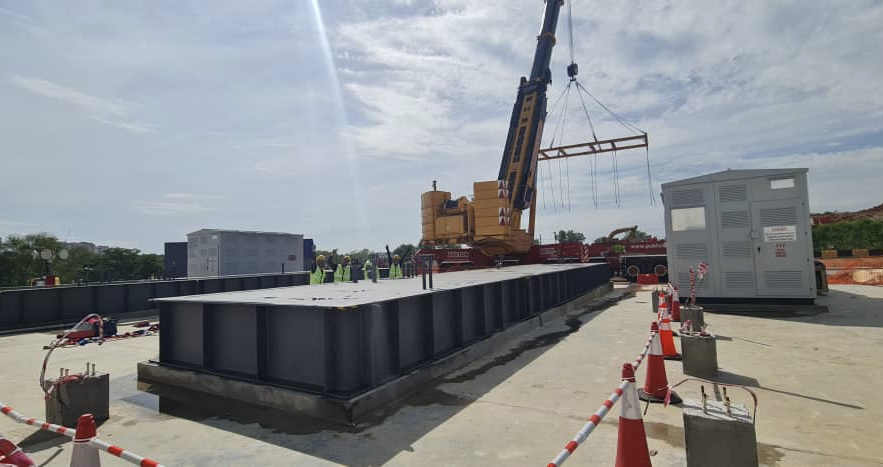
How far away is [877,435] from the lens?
422cm

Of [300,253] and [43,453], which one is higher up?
[300,253]

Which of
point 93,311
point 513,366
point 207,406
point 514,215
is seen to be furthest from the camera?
point 514,215

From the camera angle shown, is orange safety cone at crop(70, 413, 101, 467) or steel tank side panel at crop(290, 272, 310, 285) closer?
orange safety cone at crop(70, 413, 101, 467)

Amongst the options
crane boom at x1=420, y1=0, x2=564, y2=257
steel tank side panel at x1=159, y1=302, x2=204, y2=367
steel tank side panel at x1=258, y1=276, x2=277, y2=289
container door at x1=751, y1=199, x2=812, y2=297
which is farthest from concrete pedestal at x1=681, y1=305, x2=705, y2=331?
steel tank side panel at x1=258, y1=276, x2=277, y2=289

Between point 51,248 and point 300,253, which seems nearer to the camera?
point 300,253

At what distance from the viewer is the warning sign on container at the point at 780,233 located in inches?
458

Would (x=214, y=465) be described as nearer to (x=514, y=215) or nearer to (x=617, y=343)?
(x=617, y=343)

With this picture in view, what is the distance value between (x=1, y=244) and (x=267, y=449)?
69.3 metres

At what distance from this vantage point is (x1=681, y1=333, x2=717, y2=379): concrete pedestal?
6.31 metres

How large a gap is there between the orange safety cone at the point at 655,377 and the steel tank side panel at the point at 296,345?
4224mm

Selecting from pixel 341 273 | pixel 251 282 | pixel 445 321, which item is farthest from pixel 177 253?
pixel 445 321

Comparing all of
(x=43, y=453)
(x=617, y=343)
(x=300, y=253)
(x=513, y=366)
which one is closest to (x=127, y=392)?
(x=43, y=453)

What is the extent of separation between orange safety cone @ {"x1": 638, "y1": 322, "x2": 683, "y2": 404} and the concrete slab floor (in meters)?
0.29

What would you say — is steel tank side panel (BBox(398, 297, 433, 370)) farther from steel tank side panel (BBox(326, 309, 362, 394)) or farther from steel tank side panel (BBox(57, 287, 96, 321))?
steel tank side panel (BBox(57, 287, 96, 321))
